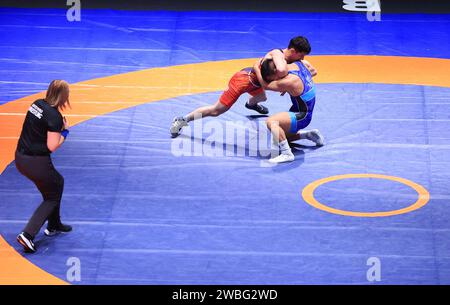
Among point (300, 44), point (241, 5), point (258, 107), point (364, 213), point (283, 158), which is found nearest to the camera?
point (364, 213)

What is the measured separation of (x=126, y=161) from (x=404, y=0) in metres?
5.17

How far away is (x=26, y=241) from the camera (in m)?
7.96

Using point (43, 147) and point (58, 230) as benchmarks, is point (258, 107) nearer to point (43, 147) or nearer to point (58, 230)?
point (58, 230)

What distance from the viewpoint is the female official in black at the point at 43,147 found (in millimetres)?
7848

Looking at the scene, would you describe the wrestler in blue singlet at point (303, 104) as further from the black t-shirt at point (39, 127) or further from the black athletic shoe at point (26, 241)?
the black athletic shoe at point (26, 241)

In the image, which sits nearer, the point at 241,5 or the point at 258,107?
the point at 258,107

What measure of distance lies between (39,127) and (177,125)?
236 centimetres

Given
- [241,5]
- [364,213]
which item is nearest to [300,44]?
[364,213]

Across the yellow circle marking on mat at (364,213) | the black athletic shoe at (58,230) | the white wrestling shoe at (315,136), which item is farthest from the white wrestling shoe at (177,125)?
the black athletic shoe at (58,230)

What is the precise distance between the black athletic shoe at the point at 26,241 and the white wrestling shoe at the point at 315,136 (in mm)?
3011

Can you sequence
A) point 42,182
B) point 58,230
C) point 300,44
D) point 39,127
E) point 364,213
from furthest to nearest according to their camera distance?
1. point 300,44
2. point 364,213
3. point 58,230
4. point 42,182
5. point 39,127

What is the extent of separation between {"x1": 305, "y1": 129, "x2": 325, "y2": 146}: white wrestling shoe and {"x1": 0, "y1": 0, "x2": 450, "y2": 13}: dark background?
11.6ft

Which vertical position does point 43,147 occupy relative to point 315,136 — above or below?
above

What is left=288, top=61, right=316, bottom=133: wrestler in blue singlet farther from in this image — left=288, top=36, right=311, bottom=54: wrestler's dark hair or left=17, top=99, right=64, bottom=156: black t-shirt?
left=17, top=99, right=64, bottom=156: black t-shirt
